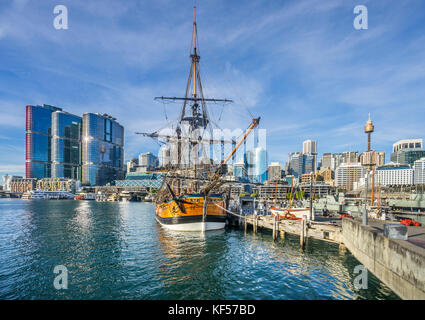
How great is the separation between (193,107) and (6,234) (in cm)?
3807

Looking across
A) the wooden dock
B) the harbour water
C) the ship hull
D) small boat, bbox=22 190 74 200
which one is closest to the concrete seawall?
the harbour water

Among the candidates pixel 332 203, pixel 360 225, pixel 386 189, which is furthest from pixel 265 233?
pixel 386 189

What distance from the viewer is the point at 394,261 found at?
10.9 meters

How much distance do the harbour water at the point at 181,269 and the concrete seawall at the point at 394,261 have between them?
94 centimetres

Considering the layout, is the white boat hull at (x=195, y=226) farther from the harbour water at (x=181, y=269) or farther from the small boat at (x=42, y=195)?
the small boat at (x=42, y=195)

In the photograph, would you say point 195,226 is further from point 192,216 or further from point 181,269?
point 181,269

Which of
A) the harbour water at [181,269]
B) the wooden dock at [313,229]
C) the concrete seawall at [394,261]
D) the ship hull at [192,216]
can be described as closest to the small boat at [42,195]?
the harbour water at [181,269]

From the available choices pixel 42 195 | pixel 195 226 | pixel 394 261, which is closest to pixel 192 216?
pixel 195 226

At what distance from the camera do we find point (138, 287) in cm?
1308

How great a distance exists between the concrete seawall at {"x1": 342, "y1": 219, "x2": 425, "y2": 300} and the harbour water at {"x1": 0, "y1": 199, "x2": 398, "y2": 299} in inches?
37.1

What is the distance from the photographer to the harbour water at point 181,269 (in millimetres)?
12375

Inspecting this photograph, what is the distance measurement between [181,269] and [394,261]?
13346mm

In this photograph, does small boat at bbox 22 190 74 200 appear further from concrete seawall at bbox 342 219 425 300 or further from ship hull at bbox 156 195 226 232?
concrete seawall at bbox 342 219 425 300

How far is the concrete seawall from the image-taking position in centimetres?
904
